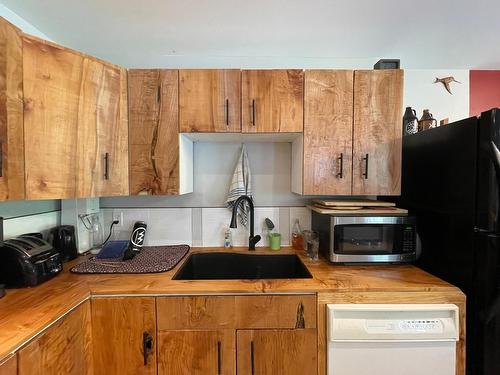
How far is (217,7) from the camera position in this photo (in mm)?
1300

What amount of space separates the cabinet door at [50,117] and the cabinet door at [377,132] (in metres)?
1.57

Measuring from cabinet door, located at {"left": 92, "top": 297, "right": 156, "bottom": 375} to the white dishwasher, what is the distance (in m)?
0.85

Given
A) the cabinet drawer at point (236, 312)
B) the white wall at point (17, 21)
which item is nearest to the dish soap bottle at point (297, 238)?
the cabinet drawer at point (236, 312)

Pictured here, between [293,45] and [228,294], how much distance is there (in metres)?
1.67

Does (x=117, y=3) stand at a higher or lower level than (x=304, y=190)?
higher

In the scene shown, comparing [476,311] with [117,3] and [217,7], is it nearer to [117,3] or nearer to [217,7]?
[217,7]

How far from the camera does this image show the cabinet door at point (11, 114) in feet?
3.08

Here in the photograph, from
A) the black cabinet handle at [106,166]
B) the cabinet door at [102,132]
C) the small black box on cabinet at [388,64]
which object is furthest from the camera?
the small black box on cabinet at [388,64]

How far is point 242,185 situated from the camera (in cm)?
172

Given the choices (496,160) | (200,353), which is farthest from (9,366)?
(496,160)

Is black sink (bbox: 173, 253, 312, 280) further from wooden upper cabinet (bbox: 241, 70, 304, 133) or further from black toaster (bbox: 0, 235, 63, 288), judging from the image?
wooden upper cabinet (bbox: 241, 70, 304, 133)

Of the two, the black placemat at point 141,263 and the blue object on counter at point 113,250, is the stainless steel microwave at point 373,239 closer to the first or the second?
the black placemat at point 141,263

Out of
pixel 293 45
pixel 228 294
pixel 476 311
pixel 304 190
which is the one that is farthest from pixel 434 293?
pixel 293 45

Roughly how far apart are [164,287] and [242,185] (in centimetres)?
86
